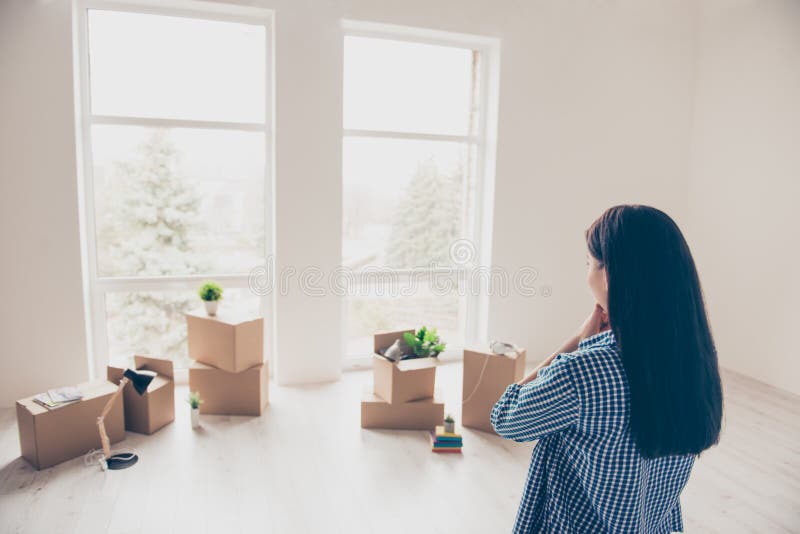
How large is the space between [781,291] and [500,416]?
3.73 m

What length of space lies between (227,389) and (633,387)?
274 centimetres

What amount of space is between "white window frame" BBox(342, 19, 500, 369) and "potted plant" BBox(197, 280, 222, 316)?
1079mm

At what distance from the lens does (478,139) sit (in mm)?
4293

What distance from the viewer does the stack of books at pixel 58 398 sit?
2.70 meters

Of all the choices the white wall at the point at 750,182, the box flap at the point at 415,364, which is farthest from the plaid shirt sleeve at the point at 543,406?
the white wall at the point at 750,182

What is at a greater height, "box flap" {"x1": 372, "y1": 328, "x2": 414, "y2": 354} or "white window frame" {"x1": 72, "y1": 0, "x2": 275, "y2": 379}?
"white window frame" {"x1": 72, "y1": 0, "x2": 275, "y2": 379}

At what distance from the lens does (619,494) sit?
1.19 m

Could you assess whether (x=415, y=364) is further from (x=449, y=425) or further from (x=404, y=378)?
(x=449, y=425)

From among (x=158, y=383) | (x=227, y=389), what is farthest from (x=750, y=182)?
(x=158, y=383)

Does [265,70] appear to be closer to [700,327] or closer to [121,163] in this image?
[121,163]

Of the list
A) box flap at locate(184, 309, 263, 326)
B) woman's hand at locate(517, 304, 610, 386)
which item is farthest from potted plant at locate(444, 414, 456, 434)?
woman's hand at locate(517, 304, 610, 386)

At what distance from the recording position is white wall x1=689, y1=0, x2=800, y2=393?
3.92m

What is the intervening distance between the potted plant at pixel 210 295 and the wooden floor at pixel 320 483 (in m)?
0.67

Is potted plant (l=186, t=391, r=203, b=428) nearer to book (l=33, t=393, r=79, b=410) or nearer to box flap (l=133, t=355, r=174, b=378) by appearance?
box flap (l=133, t=355, r=174, b=378)
